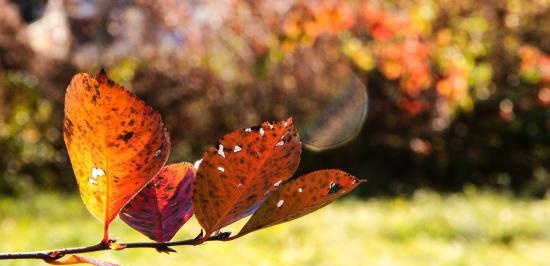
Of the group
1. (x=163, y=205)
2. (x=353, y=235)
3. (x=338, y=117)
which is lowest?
(x=338, y=117)

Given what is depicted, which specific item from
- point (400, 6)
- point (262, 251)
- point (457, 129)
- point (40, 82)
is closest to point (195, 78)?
point (40, 82)

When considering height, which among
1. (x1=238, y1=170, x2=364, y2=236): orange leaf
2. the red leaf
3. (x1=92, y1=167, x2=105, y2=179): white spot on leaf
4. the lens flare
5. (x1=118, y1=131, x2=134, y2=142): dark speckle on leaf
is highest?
(x1=118, y1=131, x2=134, y2=142): dark speckle on leaf

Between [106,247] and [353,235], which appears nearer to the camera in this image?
[106,247]

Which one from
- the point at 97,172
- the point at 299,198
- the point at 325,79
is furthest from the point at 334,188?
the point at 325,79

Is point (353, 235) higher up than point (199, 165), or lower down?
lower down

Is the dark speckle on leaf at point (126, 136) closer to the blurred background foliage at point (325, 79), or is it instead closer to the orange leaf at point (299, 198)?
the orange leaf at point (299, 198)

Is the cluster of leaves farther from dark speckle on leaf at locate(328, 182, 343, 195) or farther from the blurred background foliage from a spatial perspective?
the blurred background foliage

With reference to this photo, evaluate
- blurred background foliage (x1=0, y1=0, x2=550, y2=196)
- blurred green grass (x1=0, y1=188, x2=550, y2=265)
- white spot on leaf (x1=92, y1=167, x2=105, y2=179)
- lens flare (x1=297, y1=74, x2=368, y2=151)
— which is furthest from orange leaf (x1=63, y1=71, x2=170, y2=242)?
lens flare (x1=297, y1=74, x2=368, y2=151)

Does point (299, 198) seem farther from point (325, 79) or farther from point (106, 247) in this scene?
point (325, 79)
